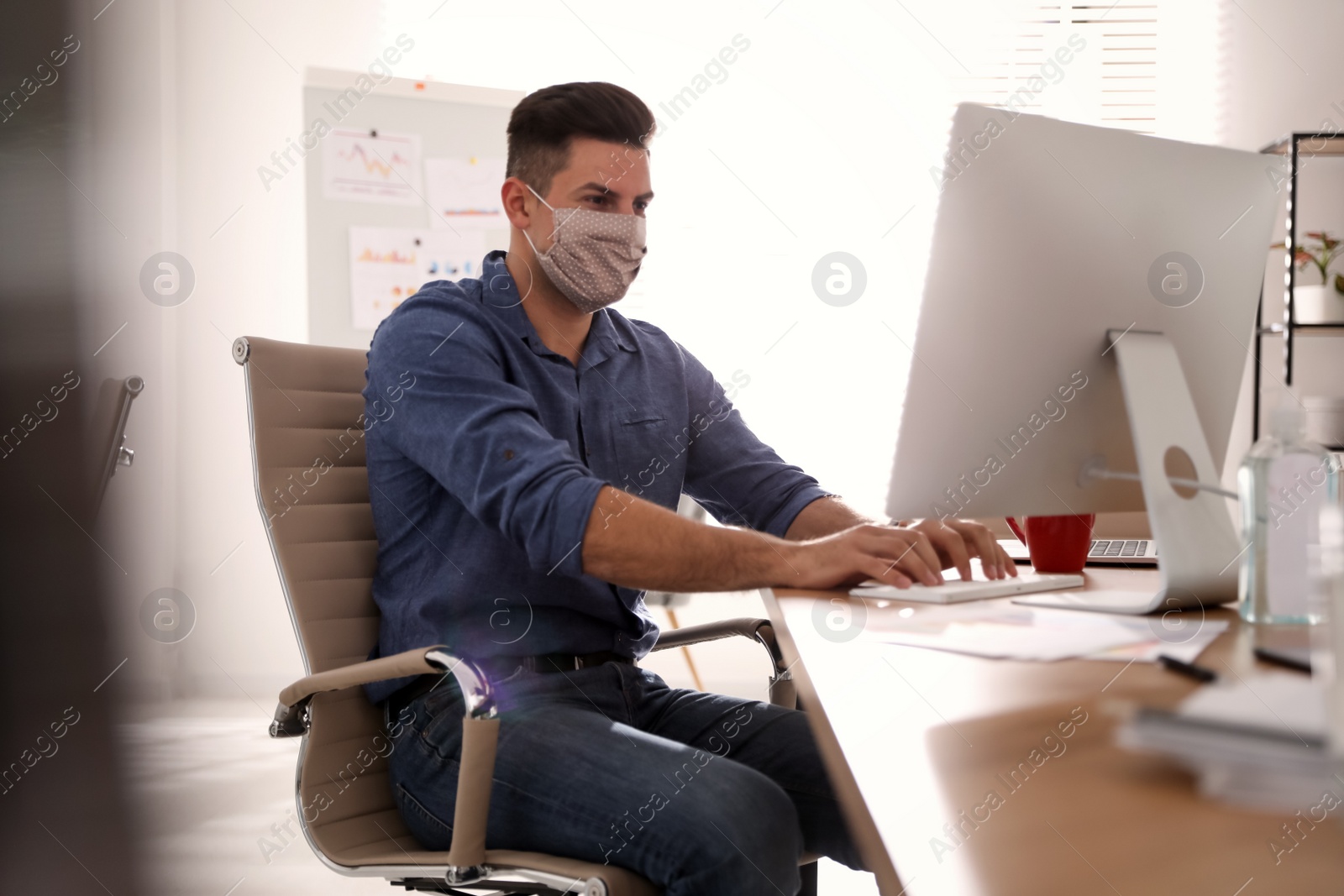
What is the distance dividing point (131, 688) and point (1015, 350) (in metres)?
3.22

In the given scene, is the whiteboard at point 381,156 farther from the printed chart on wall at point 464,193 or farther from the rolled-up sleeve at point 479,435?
the rolled-up sleeve at point 479,435

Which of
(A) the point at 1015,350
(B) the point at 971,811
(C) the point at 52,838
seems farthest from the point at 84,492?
(B) the point at 971,811

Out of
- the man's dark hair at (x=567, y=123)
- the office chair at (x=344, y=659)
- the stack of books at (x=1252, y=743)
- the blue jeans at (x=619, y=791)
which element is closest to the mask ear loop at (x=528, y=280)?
the man's dark hair at (x=567, y=123)

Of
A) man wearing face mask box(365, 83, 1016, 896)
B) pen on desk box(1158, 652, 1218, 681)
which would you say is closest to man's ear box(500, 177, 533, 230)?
man wearing face mask box(365, 83, 1016, 896)

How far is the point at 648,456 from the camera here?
4.63 feet

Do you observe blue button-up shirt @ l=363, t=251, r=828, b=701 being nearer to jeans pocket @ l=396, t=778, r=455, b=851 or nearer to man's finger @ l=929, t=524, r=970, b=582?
jeans pocket @ l=396, t=778, r=455, b=851

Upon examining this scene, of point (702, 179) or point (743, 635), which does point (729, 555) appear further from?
point (702, 179)

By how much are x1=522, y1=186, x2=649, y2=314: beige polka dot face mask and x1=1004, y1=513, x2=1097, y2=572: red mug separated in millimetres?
674

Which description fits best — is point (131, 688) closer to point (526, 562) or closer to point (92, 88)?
point (92, 88)

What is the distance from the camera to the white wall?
3533 mm

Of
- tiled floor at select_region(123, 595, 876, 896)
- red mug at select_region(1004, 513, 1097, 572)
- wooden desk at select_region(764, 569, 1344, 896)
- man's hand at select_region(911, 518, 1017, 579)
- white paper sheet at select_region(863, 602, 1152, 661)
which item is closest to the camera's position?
wooden desk at select_region(764, 569, 1344, 896)

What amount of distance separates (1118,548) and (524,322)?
944 millimetres

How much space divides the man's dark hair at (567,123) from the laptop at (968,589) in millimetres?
745

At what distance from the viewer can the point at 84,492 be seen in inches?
87.7
